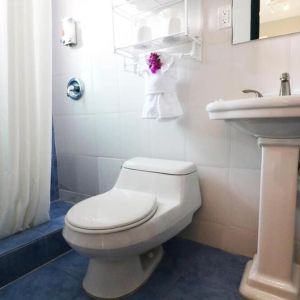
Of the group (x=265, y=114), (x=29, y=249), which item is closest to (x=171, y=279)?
(x=29, y=249)

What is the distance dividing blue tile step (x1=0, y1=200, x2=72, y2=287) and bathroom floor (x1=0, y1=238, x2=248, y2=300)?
1.5 inches

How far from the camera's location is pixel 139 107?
1479 mm

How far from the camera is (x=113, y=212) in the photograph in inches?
38.6

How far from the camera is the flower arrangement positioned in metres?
1.21

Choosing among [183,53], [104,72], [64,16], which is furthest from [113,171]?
[64,16]

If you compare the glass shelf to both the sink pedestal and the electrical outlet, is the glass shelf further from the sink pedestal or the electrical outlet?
the sink pedestal

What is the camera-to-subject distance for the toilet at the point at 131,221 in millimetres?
906

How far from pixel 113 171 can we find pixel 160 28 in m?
0.91

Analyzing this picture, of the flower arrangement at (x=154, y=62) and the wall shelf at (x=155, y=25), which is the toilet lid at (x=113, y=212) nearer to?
the flower arrangement at (x=154, y=62)

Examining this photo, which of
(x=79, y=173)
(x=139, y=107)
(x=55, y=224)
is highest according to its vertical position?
(x=139, y=107)

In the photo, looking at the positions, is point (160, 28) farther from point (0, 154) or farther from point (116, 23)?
point (0, 154)

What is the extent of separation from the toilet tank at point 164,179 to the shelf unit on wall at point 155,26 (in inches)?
21.8

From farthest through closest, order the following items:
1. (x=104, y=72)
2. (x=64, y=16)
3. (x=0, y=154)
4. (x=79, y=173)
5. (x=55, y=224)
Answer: (x=79, y=173), (x=64, y=16), (x=104, y=72), (x=55, y=224), (x=0, y=154)

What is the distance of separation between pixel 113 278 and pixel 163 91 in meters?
0.87
